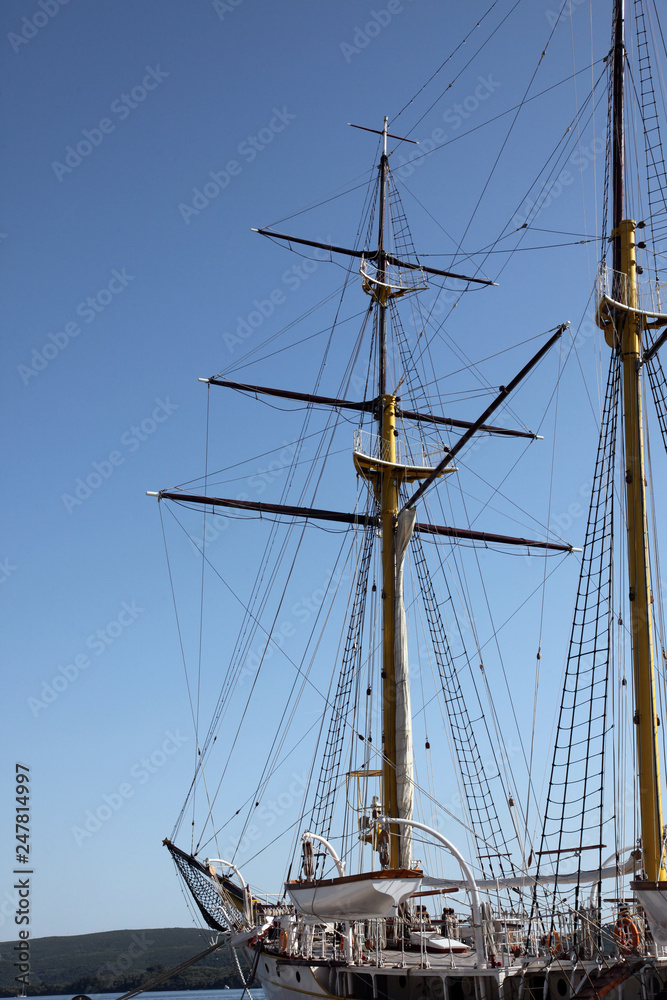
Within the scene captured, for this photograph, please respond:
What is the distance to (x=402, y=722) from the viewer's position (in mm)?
31109

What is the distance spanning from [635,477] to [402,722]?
529 inches

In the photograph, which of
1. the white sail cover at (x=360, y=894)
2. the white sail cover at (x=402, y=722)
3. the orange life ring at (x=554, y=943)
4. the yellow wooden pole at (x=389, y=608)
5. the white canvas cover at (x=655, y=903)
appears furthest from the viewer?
the yellow wooden pole at (x=389, y=608)

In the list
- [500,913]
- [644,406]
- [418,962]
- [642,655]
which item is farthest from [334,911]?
[644,406]

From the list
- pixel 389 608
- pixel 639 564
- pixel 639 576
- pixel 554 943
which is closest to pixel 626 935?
pixel 554 943

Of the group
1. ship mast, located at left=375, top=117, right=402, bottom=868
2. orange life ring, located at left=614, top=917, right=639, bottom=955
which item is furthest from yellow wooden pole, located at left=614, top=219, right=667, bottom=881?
ship mast, located at left=375, top=117, right=402, bottom=868

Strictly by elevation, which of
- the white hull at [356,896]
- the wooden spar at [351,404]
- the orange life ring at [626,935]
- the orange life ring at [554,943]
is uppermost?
the wooden spar at [351,404]

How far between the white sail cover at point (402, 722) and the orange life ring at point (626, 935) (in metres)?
11.0

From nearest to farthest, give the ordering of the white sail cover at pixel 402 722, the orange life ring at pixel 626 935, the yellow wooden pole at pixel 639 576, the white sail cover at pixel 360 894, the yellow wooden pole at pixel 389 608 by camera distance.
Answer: the orange life ring at pixel 626 935
the yellow wooden pole at pixel 639 576
the white sail cover at pixel 360 894
the white sail cover at pixel 402 722
the yellow wooden pole at pixel 389 608

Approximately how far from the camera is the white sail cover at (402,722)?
29.4 metres

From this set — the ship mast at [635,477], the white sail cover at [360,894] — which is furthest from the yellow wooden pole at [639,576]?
the white sail cover at [360,894]

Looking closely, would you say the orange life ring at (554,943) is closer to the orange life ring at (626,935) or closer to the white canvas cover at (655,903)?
the orange life ring at (626,935)

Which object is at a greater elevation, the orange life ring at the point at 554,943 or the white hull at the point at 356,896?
the white hull at the point at 356,896

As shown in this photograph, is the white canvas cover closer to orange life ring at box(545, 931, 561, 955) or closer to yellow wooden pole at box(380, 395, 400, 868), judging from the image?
orange life ring at box(545, 931, 561, 955)

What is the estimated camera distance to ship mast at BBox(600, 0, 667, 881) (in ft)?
60.3
